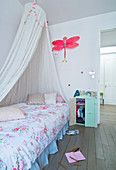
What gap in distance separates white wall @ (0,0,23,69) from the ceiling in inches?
12.6

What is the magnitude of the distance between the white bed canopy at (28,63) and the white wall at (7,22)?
58 centimetres

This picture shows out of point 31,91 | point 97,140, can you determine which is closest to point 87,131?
point 97,140

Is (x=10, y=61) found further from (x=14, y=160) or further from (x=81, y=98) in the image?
(x=81, y=98)

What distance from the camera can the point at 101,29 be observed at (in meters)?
2.96

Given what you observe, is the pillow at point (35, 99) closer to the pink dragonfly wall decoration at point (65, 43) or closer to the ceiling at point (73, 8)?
the pink dragonfly wall decoration at point (65, 43)

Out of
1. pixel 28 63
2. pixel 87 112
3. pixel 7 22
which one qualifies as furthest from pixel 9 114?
pixel 7 22

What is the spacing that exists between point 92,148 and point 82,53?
249 centimetres

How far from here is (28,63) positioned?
254 centimetres

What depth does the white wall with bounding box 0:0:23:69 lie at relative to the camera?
2.30 metres

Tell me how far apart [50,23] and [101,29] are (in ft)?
5.43

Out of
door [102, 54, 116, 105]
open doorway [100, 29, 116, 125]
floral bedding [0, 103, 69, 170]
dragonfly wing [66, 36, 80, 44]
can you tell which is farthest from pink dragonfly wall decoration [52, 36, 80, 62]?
door [102, 54, 116, 105]

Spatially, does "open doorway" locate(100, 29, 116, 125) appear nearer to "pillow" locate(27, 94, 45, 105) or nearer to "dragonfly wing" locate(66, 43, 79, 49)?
"dragonfly wing" locate(66, 43, 79, 49)

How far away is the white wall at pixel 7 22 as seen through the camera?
2.30 m

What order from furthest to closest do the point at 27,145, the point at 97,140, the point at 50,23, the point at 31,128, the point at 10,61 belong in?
the point at 50,23
the point at 97,140
the point at 10,61
the point at 31,128
the point at 27,145
